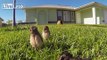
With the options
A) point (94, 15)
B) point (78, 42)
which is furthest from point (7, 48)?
point (94, 15)

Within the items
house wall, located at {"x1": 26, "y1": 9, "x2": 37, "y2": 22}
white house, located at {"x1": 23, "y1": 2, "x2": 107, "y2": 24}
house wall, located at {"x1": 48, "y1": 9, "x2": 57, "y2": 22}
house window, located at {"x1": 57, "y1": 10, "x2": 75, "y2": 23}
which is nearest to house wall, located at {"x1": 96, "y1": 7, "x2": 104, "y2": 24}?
white house, located at {"x1": 23, "y1": 2, "x2": 107, "y2": 24}

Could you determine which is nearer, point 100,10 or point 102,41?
point 102,41

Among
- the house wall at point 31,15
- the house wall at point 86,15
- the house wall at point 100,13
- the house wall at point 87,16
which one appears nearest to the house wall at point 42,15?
the house wall at point 31,15

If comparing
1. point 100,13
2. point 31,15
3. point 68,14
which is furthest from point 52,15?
point 100,13

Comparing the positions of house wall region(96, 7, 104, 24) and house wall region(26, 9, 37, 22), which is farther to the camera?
house wall region(26, 9, 37, 22)

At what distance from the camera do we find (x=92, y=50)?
595cm

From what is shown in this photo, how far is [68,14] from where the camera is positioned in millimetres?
29562

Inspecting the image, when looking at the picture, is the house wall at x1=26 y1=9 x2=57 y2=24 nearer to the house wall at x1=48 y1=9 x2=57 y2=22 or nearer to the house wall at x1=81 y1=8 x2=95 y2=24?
the house wall at x1=48 y1=9 x2=57 y2=22

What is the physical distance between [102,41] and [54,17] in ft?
70.8

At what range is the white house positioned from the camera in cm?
2594

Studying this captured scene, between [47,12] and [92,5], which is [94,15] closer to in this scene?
[92,5]

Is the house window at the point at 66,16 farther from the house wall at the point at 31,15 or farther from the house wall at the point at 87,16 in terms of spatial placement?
the house wall at the point at 31,15

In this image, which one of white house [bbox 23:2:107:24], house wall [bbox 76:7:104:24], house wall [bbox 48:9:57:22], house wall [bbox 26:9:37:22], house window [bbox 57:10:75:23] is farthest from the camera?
house window [bbox 57:10:75:23]

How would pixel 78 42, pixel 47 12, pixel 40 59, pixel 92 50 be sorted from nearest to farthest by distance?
pixel 40 59 < pixel 92 50 < pixel 78 42 < pixel 47 12
